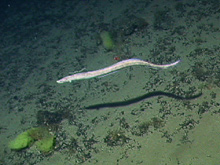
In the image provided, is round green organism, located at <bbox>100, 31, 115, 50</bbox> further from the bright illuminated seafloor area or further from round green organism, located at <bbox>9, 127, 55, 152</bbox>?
round green organism, located at <bbox>9, 127, 55, 152</bbox>

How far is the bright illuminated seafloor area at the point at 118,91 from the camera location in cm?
508

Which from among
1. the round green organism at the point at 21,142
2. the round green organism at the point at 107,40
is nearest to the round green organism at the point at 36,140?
the round green organism at the point at 21,142

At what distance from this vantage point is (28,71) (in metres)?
8.64

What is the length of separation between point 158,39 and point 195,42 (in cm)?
127

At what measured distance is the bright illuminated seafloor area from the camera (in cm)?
508

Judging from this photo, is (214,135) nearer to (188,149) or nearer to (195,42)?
(188,149)

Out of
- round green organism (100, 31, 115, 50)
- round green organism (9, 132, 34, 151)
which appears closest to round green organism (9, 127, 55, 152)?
round green organism (9, 132, 34, 151)

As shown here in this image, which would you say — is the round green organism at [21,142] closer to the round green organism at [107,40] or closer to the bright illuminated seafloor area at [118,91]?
the bright illuminated seafloor area at [118,91]

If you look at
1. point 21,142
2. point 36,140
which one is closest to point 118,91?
point 36,140

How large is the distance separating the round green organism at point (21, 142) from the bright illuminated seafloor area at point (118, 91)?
25 mm

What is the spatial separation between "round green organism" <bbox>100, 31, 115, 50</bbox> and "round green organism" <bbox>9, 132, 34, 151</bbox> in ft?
13.7

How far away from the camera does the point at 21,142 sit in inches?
221

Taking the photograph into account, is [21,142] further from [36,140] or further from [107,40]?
[107,40]

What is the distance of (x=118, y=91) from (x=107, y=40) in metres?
2.63
